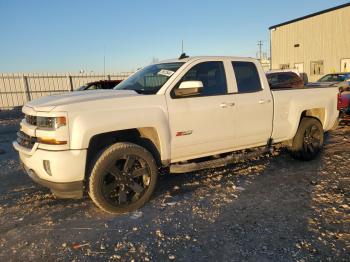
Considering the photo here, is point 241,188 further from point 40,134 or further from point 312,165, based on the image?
point 40,134

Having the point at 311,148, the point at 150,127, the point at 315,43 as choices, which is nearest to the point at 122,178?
the point at 150,127

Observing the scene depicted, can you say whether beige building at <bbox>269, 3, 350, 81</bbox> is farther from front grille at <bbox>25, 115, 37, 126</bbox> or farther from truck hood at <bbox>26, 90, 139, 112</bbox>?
front grille at <bbox>25, 115, 37, 126</bbox>

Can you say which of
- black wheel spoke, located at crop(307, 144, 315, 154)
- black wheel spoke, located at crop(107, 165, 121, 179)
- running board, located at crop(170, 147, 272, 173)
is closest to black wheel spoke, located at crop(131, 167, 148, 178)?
black wheel spoke, located at crop(107, 165, 121, 179)

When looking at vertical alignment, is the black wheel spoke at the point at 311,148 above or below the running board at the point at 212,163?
below

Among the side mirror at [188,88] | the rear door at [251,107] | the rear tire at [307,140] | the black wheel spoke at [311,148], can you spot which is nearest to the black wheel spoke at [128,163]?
the side mirror at [188,88]

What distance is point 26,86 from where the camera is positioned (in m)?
18.8

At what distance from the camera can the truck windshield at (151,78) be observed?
4387 millimetres

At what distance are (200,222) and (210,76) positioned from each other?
2197mm

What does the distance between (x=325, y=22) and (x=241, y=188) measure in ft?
86.7

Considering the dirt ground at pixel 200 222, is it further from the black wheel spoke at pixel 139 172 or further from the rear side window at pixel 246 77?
the rear side window at pixel 246 77

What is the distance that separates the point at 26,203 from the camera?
445 centimetres

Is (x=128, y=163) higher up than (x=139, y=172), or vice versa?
(x=128, y=163)

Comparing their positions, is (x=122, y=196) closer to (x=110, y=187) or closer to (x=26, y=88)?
(x=110, y=187)

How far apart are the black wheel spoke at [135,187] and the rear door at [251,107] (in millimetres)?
1752
